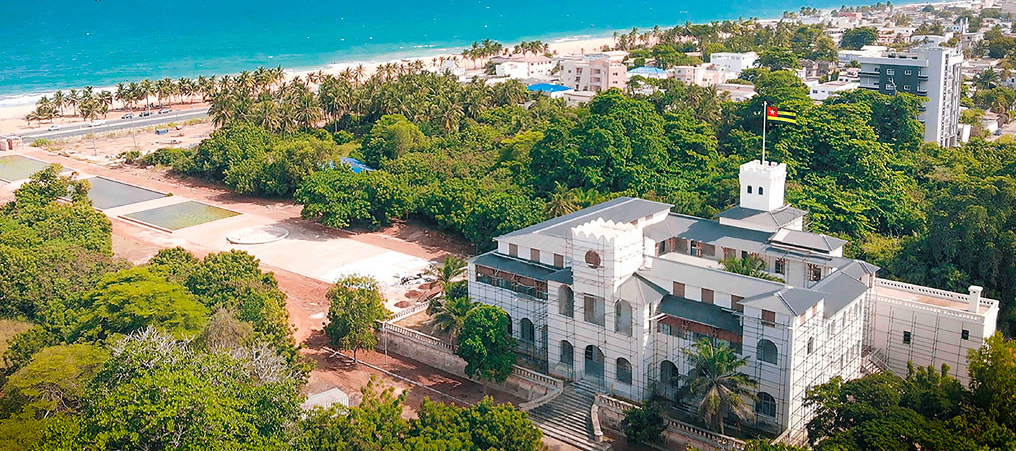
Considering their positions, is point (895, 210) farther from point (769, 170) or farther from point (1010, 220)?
point (769, 170)

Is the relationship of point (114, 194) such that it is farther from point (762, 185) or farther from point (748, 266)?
point (748, 266)

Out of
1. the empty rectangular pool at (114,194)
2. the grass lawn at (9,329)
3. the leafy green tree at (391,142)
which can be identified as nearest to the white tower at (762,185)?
the grass lawn at (9,329)

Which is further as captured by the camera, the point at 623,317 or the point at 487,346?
the point at 487,346

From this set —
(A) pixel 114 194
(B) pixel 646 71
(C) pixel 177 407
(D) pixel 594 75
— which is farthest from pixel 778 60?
(C) pixel 177 407

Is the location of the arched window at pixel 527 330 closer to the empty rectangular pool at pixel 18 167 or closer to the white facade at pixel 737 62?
the empty rectangular pool at pixel 18 167

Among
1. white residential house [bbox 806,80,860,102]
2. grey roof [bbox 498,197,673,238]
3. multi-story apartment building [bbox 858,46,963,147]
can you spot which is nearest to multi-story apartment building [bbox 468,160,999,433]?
grey roof [bbox 498,197,673,238]
